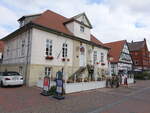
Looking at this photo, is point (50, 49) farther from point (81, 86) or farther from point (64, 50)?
point (81, 86)

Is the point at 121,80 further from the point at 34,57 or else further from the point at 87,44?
the point at 34,57

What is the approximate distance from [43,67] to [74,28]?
7.24 m

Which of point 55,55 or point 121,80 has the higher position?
point 55,55

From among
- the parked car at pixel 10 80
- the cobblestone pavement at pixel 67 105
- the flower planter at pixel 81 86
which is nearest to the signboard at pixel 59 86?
the cobblestone pavement at pixel 67 105

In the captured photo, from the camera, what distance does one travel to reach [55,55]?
15.7 m

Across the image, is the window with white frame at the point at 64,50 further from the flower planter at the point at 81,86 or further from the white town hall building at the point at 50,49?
the flower planter at the point at 81,86

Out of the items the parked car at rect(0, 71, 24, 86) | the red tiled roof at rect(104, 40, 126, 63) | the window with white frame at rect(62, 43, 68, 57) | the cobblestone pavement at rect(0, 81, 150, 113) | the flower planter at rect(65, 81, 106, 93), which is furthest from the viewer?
the red tiled roof at rect(104, 40, 126, 63)

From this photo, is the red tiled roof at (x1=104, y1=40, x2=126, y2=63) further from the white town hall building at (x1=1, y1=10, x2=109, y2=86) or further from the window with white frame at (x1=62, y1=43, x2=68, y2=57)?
the window with white frame at (x1=62, y1=43, x2=68, y2=57)

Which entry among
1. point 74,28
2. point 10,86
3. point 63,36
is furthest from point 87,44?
point 10,86

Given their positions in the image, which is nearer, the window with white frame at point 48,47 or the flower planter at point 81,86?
the flower planter at point 81,86

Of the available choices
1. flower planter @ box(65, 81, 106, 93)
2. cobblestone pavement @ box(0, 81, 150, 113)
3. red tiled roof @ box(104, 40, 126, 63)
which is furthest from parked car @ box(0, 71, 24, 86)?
red tiled roof @ box(104, 40, 126, 63)

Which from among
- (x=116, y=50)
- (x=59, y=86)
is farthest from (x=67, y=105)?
(x=116, y=50)

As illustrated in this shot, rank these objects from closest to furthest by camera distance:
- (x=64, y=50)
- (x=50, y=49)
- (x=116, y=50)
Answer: (x=50, y=49), (x=64, y=50), (x=116, y=50)

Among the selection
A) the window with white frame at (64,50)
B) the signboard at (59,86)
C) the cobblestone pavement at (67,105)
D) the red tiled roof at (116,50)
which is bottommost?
the cobblestone pavement at (67,105)
